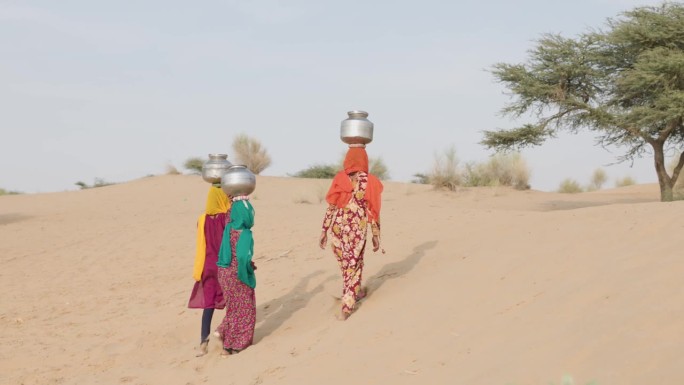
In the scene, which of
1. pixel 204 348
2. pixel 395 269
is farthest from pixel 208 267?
pixel 395 269

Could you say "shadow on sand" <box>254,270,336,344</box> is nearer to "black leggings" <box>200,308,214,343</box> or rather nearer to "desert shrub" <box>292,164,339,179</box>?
"black leggings" <box>200,308,214,343</box>

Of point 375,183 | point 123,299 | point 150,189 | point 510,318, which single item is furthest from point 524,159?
point 510,318

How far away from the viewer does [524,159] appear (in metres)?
27.4

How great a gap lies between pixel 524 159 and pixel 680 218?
20.2 m

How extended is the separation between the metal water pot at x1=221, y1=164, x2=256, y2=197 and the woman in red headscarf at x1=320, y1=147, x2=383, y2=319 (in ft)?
2.78

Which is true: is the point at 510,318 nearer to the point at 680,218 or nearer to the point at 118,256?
the point at 680,218

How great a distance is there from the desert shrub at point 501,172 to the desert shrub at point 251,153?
31.2 feet

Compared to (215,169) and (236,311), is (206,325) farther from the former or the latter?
(215,169)

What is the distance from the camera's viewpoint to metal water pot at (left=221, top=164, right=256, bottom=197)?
738 centimetres

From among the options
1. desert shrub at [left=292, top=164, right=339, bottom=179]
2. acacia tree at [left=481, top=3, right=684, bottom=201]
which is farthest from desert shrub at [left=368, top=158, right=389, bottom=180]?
acacia tree at [left=481, top=3, right=684, bottom=201]

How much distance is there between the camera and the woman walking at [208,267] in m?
7.83

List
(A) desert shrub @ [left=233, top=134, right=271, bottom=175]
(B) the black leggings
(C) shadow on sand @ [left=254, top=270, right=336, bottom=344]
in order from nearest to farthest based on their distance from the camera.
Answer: (B) the black leggings
(C) shadow on sand @ [left=254, top=270, right=336, bottom=344]
(A) desert shrub @ [left=233, top=134, right=271, bottom=175]

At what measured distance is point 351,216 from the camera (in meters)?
7.76

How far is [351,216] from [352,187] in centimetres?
30
